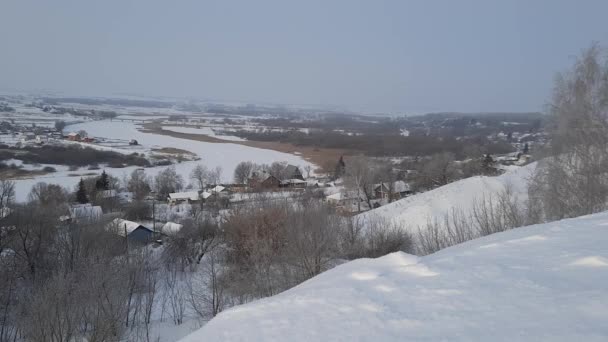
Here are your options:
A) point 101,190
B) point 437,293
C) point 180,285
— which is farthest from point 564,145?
point 101,190

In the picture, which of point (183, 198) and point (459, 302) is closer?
point (459, 302)

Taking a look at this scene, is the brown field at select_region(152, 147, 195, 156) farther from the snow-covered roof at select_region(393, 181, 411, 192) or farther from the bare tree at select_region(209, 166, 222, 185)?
the snow-covered roof at select_region(393, 181, 411, 192)

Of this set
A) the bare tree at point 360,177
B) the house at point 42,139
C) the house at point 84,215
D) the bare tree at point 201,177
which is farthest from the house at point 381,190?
the house at point 42,139

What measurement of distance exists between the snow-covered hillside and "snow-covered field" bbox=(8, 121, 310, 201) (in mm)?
25572

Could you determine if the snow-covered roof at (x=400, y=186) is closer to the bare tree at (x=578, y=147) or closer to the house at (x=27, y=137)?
the bare tree at (x=578, y=147)

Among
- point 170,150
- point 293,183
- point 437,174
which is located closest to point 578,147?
point 437,174

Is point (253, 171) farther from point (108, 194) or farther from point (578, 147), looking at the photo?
point (578, 147)

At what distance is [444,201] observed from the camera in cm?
2086

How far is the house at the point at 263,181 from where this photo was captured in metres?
38.9

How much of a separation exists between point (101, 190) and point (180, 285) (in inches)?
822

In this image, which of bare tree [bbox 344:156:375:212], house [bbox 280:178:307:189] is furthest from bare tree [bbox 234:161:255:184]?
bare tree [bbox 344:156:375:212]

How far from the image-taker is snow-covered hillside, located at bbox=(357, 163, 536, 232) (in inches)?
775

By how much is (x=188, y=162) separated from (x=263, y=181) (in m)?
16.2

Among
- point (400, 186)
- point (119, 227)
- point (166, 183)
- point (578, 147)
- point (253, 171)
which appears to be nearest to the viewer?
point (578, 147)
